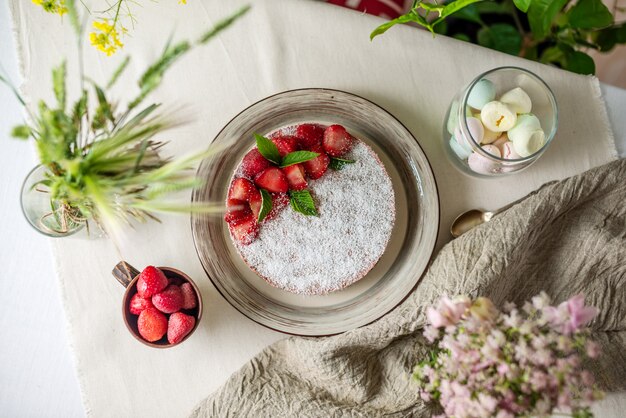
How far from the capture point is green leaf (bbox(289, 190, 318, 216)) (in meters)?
1.11

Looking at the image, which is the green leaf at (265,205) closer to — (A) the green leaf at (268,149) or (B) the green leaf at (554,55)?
(A) the green leaf at (268,149)

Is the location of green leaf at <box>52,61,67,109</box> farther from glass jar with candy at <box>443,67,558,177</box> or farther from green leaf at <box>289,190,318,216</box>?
glass jar with candy at <box>443,67,558,177</box>

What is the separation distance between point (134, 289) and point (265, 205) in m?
0.31

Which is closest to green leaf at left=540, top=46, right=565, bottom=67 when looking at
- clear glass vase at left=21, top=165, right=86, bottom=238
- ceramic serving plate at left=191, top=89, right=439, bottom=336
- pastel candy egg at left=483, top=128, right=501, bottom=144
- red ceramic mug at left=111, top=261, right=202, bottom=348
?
pastel candy egg at left=483, top=128, right=501, bottom=144

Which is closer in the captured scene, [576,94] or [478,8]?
[576,94]

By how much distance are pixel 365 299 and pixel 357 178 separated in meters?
0.27

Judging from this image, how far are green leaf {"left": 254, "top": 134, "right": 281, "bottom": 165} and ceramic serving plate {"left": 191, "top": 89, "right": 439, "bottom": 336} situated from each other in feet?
0.28

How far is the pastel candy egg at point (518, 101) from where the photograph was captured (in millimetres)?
1065

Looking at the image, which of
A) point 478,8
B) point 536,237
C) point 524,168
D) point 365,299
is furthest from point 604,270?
point 478,8

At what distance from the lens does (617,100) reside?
3.91ft

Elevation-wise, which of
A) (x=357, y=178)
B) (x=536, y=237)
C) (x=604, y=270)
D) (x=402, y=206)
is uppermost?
(x=357, y=178)

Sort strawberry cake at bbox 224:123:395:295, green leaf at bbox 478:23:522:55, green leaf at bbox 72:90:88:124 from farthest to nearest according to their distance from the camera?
green leaf at bbox 478:23:522:55 → strawberry cake at bbox 224:123:395:295 → green leaf at bbox 72:90:88:124

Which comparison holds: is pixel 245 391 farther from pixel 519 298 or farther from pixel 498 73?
pixel 498 73

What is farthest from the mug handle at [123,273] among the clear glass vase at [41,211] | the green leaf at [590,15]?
the green leaf at [590,15]
